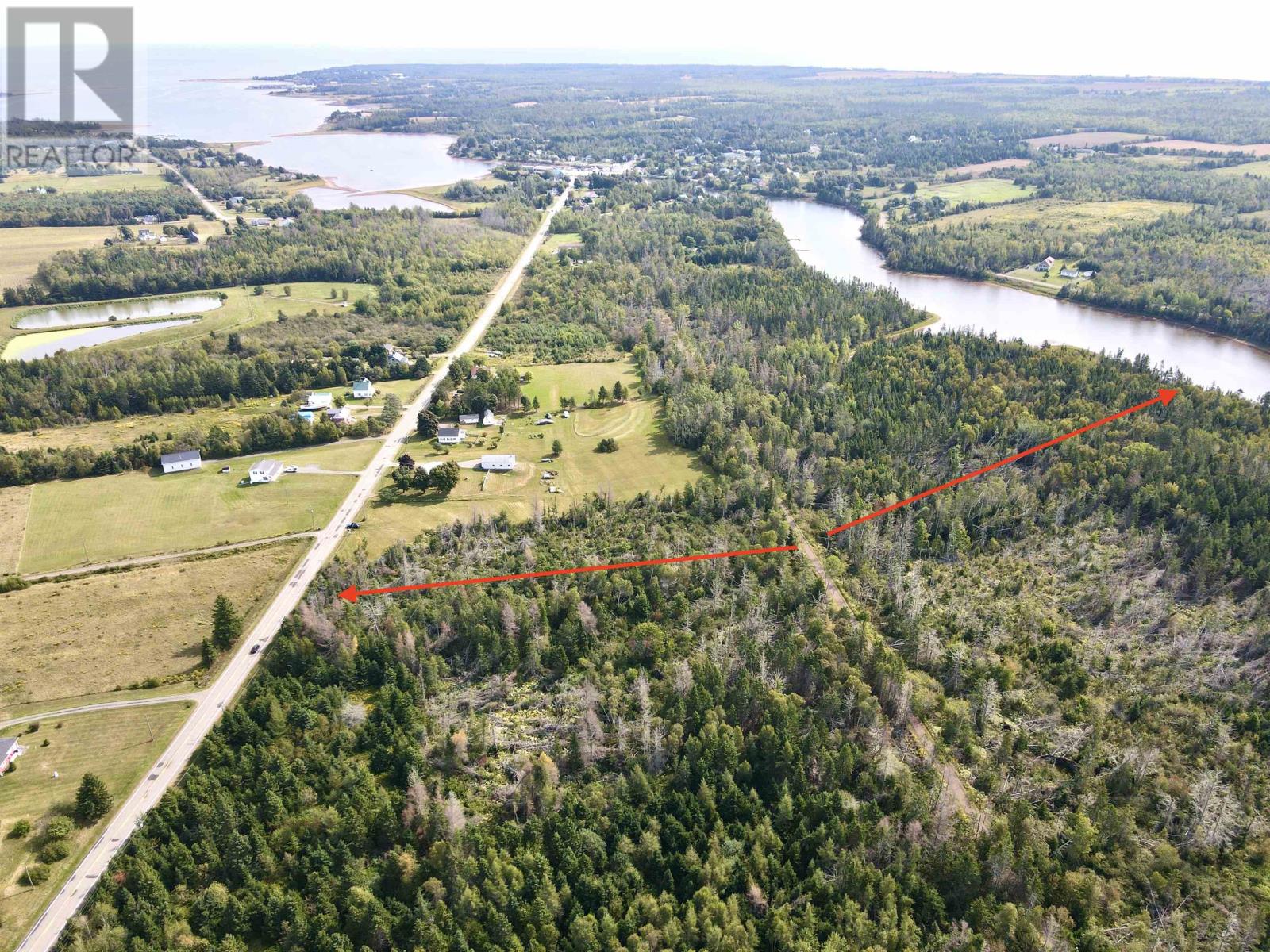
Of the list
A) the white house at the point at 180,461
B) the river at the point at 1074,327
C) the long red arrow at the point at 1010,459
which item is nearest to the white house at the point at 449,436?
the white house at the point at 180,461

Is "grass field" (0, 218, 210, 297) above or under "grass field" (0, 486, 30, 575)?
above

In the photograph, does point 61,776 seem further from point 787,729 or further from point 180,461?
point 787,729

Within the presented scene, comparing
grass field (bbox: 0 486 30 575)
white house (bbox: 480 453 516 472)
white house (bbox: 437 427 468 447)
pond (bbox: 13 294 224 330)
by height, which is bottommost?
grass field (bbox: 0 486 30 575)

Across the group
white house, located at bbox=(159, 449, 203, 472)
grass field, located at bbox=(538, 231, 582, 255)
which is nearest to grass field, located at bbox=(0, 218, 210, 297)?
grass field, located at bbox=(538, 231, 582, 255)

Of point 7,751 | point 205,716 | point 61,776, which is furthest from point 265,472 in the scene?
point 61,776

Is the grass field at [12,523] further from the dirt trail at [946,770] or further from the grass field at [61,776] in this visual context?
the dirt trail at [946,770]

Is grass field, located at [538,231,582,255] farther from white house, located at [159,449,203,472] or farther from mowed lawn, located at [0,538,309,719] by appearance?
mowed lawn, located at [0,538,309,719]

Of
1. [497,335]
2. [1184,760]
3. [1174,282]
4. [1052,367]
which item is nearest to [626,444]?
[497,335]
